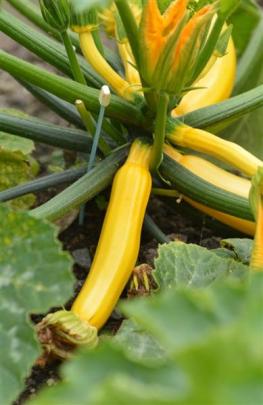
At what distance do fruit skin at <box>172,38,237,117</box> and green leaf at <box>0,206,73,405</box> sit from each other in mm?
661

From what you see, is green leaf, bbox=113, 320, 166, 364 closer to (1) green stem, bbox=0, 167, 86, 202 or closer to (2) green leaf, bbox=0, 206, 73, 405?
(2) green leaf, bbox=0, 206, 73, 405

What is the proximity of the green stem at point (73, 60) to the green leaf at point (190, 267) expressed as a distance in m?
0.41

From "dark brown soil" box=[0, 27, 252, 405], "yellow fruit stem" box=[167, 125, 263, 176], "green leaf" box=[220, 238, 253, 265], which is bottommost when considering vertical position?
"dark brown soil" box=[0, 27, 252, 405]

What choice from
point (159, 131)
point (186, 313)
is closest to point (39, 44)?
point (159, 131)

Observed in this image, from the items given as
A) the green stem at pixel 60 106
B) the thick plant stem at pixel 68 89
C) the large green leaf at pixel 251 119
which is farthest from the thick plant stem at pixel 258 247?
the large green leaf at pixel 251 119

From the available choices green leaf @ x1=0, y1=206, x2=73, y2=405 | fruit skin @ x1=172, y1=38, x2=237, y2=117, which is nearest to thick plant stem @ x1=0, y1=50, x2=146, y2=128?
fruit skin @ x1=172, y1=38, x2=237, y2=117

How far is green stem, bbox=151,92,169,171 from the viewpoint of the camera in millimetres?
1555

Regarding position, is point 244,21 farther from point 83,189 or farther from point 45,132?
point 83,189

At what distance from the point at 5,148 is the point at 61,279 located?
0.85 meters

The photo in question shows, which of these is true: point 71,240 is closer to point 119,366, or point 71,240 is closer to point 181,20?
point 181,20

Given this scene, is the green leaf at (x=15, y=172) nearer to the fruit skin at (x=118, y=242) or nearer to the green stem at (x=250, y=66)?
the fruit skin at (x=118, y=242)

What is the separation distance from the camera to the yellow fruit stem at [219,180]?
5.64 feet

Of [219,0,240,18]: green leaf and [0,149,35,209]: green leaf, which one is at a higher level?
[219,0,240,18]: green leaf

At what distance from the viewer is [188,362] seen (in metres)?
0.65
